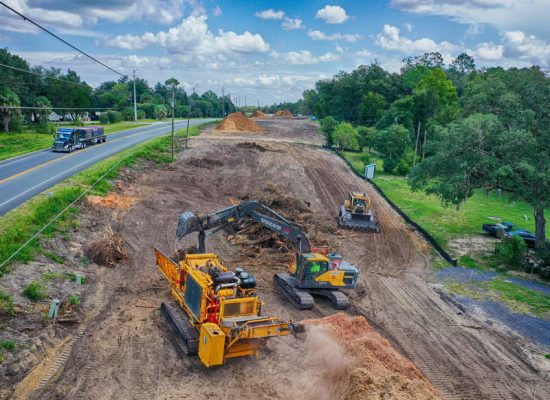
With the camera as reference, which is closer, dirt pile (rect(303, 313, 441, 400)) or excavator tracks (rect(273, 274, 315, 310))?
dirt pile (rect(303, 313, 441, 400))

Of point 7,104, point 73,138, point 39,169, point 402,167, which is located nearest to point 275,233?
point 39,169

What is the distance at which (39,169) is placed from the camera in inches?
1373

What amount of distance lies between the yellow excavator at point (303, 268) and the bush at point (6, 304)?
651cm

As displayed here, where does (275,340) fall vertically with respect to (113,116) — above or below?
below

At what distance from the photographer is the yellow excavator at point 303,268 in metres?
18.2

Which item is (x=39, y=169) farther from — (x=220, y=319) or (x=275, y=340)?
(x=220, y=319)

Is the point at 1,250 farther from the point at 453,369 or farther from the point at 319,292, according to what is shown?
the point at 453,369

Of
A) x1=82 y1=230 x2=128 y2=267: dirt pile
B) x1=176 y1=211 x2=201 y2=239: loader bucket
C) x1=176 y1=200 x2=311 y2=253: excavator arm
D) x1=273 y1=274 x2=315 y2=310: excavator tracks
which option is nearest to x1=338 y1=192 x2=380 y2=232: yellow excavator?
x1=273 y1=274 x2=315 y2=310: excavator tracks

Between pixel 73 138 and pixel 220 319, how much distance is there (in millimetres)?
38388

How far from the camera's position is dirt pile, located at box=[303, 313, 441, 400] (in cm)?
1180

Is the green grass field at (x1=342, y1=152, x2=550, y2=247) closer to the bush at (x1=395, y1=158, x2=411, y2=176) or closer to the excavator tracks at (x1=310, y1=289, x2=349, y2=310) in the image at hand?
the bush at (x1=395, y1=158, x2=411, y2=176)

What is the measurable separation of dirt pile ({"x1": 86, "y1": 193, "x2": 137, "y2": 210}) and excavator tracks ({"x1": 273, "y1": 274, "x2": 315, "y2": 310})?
13.3m

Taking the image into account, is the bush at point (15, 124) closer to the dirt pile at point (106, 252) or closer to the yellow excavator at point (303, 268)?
the dirt pile at point (106, 252)

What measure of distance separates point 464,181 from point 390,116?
41.1 metres
